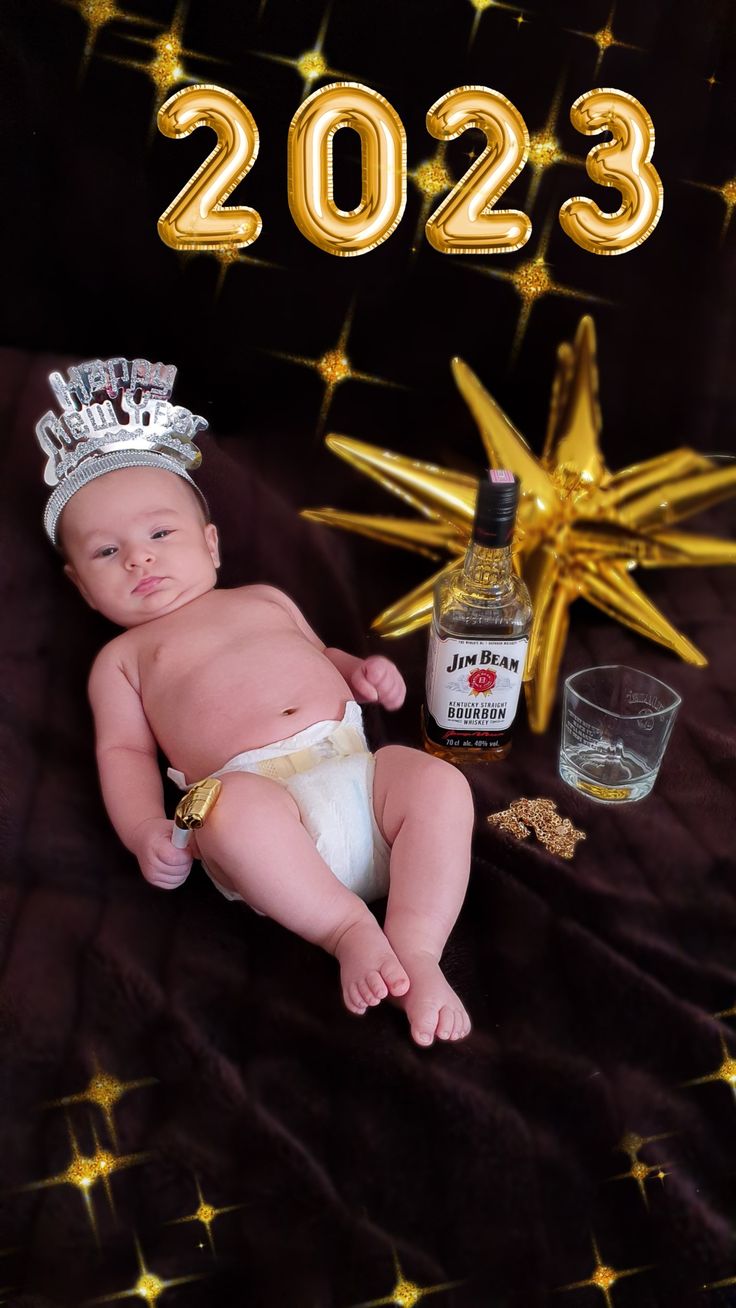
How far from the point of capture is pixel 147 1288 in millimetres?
677

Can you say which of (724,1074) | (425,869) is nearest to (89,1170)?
(425,869)

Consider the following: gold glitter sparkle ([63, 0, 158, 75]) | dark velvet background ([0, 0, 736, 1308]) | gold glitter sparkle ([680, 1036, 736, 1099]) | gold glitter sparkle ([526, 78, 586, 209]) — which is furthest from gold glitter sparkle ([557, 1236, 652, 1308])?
gold glitter sparkle ([63, 0, 158, 75])

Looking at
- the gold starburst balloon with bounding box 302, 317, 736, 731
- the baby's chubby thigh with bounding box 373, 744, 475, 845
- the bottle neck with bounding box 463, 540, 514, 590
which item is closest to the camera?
the baby's chubby thigh with bounding box 373, 744, 475, 845

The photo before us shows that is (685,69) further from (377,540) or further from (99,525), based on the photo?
(99,525)

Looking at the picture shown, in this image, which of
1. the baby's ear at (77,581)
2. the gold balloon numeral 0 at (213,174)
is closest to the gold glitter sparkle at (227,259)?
the gold balloon numeral 0 at (213,174)

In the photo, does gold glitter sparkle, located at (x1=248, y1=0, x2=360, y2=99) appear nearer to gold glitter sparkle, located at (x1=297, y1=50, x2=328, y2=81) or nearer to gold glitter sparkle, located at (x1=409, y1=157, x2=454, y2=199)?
gold glitter sparkle, located at (x1=297, y1=50, x2=328, y2=81)

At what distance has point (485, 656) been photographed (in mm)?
1011

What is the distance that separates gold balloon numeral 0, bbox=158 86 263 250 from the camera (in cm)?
111

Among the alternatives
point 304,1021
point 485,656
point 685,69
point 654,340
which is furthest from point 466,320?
point 304,1021

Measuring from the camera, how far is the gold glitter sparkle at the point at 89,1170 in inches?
28.4

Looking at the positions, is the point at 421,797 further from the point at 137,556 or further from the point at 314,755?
the point at 137,556

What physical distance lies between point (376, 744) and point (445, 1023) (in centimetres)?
38

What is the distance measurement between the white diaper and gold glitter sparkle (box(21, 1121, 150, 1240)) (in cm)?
23

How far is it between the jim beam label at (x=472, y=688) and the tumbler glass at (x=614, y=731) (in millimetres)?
71
